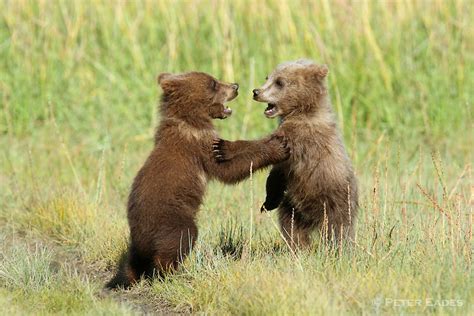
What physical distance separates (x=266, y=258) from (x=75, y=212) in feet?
7.63

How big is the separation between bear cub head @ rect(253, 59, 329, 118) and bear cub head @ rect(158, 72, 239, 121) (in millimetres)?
310

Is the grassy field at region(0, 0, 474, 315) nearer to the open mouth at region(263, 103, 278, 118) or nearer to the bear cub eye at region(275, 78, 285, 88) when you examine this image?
the open mouth at region(263, 103, 278, 118)

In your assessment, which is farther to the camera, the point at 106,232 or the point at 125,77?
the point at 125,77

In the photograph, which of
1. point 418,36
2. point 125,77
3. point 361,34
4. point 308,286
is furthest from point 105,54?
point 308,286

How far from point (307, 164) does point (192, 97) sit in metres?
0.93

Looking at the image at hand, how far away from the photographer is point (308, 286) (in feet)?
17.3

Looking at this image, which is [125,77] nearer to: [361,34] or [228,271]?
[361,34]

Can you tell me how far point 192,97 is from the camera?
6496mm

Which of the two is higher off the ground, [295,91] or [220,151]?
[295,91]

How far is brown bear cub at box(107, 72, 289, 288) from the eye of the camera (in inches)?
234

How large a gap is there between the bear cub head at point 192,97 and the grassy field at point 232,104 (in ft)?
3.04

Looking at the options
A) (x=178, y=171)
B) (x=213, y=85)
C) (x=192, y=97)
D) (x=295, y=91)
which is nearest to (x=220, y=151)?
(x=178, y=171)

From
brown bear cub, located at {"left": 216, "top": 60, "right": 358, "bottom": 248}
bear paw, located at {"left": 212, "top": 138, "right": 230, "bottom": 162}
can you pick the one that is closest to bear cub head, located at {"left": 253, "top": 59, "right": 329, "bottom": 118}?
brown bear cub, located at {"left": 216, "top": 60, "right": 358, "bottom": 248}

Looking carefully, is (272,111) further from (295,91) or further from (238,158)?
(238,158)
